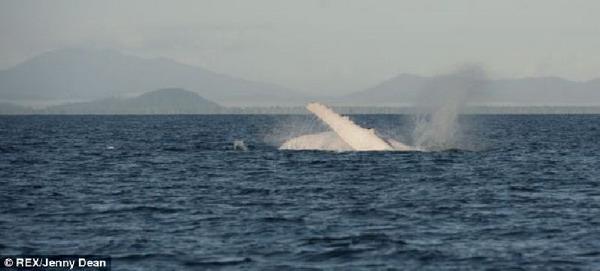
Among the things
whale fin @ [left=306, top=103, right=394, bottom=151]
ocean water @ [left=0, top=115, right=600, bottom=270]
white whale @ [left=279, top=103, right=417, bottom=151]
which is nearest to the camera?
ocean water @ [left=0, top=115, right=600, bottom=270]

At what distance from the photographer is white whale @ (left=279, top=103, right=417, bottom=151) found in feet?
217

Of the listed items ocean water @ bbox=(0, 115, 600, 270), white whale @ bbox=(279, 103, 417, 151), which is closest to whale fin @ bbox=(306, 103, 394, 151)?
white whale @ bbox=(279, 103, 417, 151)

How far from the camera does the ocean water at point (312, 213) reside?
26656mm

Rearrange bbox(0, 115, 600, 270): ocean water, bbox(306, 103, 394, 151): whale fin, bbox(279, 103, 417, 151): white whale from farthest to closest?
bbox(279, 103, 417, 151): white whale
bbox(306, 103, 394, 151): whale fin
bbox(0, 115, 600, 270): ocean water

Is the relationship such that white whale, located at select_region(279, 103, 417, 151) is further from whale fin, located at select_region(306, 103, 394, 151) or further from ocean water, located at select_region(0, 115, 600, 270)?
ocean water, located at select_region(0, 115, 600, 270)

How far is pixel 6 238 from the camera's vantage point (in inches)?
1161

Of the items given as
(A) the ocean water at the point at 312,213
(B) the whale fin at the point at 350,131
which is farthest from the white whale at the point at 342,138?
(A) the ocean water at the point at 312,213

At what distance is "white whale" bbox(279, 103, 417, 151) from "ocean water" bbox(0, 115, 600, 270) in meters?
5.55

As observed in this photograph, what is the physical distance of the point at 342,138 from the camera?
69688 mm

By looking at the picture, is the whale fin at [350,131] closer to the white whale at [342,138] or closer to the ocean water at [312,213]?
the white whale at [342,138]

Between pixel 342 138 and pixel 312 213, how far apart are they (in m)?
35.2

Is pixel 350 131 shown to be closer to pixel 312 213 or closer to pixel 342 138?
pixel 342 138

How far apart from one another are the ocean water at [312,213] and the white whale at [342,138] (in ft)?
18.2

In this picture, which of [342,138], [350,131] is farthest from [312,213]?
[342,138]
